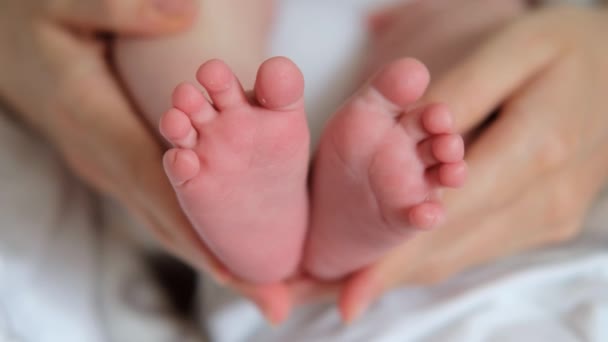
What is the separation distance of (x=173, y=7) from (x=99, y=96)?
0.09 m

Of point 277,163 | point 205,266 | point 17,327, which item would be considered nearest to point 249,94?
point 277,163

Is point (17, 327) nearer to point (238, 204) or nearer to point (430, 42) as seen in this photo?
point (238, 204)

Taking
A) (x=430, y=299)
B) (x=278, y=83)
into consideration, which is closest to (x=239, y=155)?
(x=278, y=83)

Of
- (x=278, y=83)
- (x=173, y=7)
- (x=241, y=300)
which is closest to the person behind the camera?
(x=278, y=83)

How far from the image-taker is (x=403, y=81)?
312 millimetres

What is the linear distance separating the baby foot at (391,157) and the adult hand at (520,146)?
79 millimetres

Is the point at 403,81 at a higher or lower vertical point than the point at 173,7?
lower

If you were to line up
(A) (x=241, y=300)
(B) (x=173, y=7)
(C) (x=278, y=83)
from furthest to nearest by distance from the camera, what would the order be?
(A) (x=241, y=300), (B) (x=173, y=7), (C) (x=278, y=83)

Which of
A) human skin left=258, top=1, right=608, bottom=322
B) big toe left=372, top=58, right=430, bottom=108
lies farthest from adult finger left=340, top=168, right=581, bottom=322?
big toe left=372, top=58, right=430, bottom=108

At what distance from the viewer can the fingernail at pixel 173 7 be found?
1.35 feet

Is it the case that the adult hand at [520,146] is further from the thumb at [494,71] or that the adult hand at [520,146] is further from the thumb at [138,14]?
the thumb at [138,14]

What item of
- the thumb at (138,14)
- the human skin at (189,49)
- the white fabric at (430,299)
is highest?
the thumb at (138,14)

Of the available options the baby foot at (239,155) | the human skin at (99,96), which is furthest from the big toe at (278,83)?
the human skin at (99,96)

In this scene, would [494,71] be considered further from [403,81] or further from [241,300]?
[241,300]
